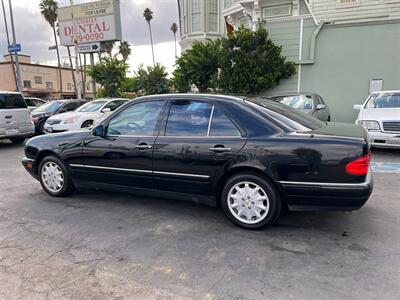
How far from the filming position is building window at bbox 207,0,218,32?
22391 mm

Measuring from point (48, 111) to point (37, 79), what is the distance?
34383mm

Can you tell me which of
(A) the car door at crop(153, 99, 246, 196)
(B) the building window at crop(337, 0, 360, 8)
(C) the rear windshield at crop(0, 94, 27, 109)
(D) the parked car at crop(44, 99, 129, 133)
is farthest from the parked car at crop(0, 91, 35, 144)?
(B) the building window at crop(337, 0, 360, 8)

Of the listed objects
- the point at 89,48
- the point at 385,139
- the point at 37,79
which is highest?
the point at 89,48

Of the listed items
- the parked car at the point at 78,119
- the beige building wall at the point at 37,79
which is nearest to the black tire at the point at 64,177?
the parked car at the point at 78,119

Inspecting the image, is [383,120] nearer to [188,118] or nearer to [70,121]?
[188,118]

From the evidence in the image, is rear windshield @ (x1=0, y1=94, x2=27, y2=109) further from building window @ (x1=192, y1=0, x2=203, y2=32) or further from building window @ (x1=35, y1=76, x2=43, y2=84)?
building window @ (x1=35, y1=76, x2=43, y2=84)

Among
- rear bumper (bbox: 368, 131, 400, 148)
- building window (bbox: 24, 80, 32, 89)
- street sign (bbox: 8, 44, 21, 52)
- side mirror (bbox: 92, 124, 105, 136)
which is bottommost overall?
rear bumper (bbox: 368, 131, 400, 148)

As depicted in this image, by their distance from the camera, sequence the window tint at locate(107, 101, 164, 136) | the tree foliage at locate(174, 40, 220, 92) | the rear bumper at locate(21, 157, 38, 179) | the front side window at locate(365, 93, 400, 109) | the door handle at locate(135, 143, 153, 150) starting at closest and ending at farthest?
1. the door handle at locate(135, 143, 153, 150)
2. the window tint at locate(107, 101, 164, 136)
3. the rear bumper at locate(21, 157, 38, 179)
4. the front side window at locate(365, 93, 400, 109)
5. the tree foliage at locate(174, 40, 220, 92)

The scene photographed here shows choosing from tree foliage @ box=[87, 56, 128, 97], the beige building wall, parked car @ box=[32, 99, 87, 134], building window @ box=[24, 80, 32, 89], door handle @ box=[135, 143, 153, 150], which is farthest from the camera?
building window @ box=[24, 80, 32, 89]

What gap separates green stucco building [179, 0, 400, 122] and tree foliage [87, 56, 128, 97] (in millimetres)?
8396

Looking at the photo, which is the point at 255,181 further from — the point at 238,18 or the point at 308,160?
the point at 238,18

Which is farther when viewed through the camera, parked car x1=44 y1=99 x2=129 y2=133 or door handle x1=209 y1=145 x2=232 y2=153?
parked car x1=44 y1=99 x2=129 y2=133

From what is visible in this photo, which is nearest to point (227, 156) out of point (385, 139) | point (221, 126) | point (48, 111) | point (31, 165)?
point (221, 126)

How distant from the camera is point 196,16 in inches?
883
